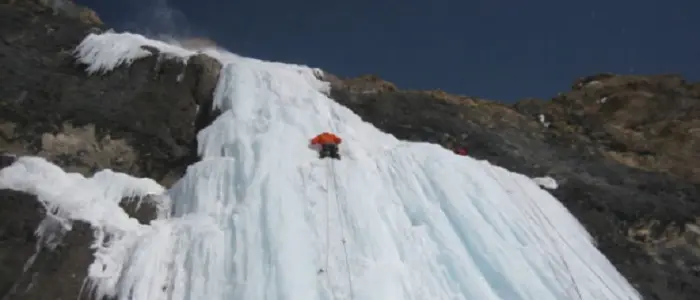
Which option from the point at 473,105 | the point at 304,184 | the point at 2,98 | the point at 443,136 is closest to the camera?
the point at 304,184

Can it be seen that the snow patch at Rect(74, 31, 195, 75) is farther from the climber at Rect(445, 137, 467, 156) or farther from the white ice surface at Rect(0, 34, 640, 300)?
the climber at Rect(445, 137, 467, 156)

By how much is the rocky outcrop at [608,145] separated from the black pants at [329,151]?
3.06 meters

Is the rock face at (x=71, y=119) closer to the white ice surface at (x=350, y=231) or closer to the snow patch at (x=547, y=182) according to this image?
the white ice surface at (x=350, y=231)

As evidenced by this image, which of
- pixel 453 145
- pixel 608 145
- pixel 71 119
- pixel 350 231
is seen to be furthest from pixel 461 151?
pixel 71 119

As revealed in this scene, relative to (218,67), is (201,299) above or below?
below

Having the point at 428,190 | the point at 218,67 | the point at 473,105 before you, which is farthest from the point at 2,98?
the point at 473,105

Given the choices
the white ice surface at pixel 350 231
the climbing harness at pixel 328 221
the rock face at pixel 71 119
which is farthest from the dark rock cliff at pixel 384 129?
the climbing harness at pixel 328 221

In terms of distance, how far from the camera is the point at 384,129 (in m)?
15.1

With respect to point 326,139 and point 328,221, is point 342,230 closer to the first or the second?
point 328,221

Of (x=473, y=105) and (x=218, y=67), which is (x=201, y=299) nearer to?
(x=218, y=67)

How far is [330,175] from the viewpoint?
11.6 m

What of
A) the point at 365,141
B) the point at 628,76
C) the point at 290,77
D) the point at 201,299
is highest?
the point at 628,76

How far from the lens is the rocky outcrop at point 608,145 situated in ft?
38.6

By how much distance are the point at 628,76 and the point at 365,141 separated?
1232 cm
